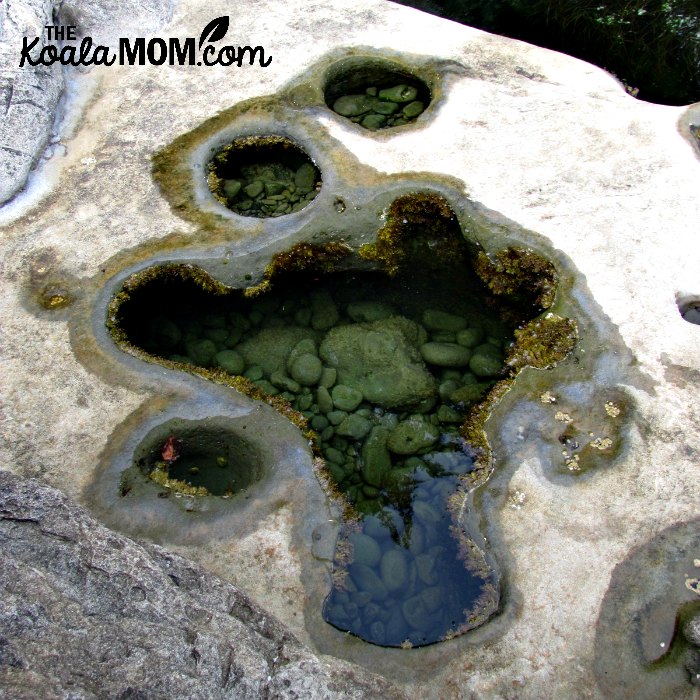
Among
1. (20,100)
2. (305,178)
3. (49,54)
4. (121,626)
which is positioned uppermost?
(121,626)

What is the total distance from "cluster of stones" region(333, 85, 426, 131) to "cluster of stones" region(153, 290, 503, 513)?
2.41 meters

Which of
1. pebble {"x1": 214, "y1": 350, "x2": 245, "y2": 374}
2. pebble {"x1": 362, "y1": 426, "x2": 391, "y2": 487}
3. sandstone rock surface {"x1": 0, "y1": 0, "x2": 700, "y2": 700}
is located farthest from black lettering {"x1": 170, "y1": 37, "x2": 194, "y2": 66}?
pebble {"x1": 362, "y1": 426, "x2": 391, "y2": 487}

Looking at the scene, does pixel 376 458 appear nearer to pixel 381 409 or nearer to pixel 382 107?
pixel 381 409

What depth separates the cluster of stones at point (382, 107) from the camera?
304 inches

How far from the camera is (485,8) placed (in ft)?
32.0

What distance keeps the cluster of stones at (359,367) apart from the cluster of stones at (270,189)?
1082 mm

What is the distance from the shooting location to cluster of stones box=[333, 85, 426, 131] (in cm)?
772

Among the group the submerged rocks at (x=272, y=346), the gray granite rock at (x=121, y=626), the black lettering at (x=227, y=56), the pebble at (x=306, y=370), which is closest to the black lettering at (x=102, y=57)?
the black lettering at (x=227, y=56)

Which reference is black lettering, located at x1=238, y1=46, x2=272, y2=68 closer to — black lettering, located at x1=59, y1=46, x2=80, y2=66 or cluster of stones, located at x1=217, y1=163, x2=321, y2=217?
cluster of stones, located at x1=217, y1=163, x2=321, y2=217

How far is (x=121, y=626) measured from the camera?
3.16m

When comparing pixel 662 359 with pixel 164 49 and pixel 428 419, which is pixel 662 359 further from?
pixel 164 49

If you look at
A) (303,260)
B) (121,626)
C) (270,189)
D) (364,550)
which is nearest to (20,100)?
(270,189)

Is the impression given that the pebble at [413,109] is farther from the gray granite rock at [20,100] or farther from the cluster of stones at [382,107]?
the gray granite rock at [20,100]

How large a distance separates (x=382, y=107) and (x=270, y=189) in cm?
173
